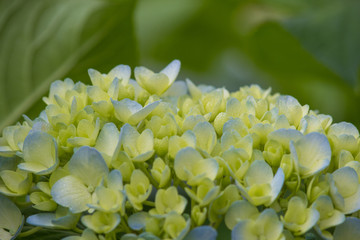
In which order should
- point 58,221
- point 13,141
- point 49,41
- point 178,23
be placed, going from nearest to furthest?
1. point 58,221
2. point 13,141
3. point 49,41
4. point 178,23

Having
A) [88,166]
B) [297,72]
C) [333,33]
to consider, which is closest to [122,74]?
→ [88,166]

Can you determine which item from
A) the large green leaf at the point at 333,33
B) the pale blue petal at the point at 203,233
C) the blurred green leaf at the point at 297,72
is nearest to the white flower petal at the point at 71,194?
the pale blue petal at the point at 203,233

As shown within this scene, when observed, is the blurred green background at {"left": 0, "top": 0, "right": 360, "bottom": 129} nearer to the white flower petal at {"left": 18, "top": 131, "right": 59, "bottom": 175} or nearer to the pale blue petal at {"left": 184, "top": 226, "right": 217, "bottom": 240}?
the white flower petal at {"left": 18, "top": 131, "right": 59, "bottom": 175}

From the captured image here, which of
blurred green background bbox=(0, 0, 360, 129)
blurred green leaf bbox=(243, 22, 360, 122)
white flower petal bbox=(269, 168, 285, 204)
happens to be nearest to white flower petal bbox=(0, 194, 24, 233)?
white flower petal bbox=(269, 168, 285, 204)

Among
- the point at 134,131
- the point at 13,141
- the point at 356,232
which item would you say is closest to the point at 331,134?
the point at 356,232

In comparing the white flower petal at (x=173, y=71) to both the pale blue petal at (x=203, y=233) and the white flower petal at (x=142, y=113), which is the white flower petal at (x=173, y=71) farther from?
the pale blue petal at (x=203, y=233)

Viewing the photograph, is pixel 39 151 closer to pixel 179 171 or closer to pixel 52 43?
pixel 179 171

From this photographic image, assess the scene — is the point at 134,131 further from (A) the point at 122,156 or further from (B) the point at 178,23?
(B) the point at 178,23

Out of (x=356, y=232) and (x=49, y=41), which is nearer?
(x=356, y=232)
